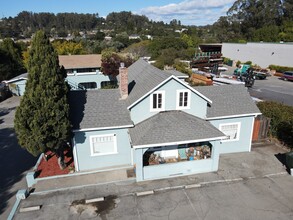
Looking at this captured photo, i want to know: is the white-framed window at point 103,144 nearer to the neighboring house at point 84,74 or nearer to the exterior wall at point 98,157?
the exterior wall at point 98,157

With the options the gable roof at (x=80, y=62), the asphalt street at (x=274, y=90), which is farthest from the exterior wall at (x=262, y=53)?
the gable roof at (x=80, y=62)

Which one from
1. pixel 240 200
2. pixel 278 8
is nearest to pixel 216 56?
pixel 278 8

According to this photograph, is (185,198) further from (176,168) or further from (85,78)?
(85,78)

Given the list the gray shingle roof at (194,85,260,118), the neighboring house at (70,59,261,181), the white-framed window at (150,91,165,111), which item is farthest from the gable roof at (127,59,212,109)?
the gray shingle roof at (194,85,260,118)

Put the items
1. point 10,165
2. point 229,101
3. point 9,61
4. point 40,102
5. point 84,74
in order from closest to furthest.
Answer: point 40,102
point 10,165
point 229,101
point 84,74
point 9,61

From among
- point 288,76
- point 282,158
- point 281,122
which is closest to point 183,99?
point 282,158

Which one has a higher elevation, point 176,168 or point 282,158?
point 176,168

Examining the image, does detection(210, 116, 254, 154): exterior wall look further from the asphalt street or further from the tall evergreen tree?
the asphalt street
